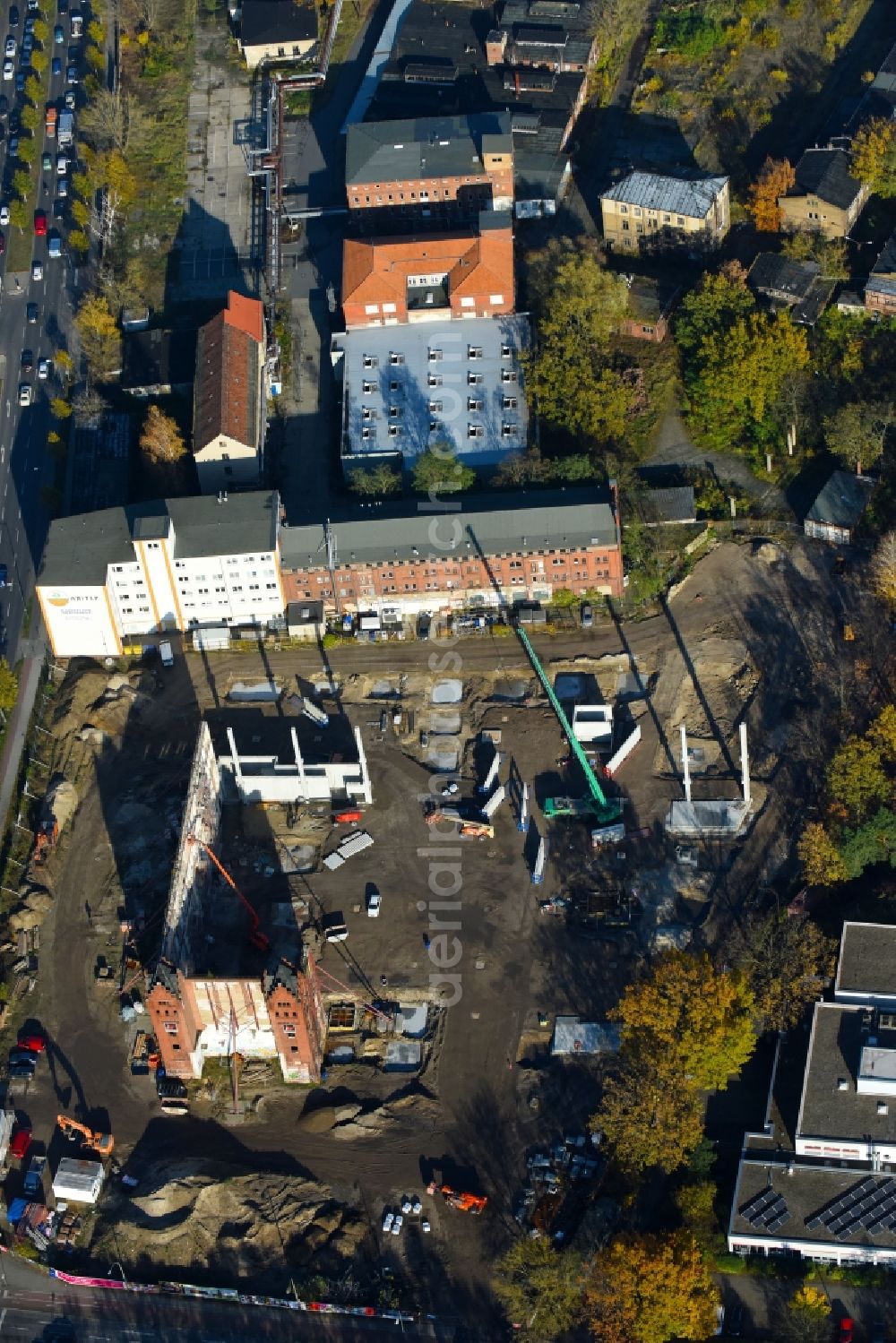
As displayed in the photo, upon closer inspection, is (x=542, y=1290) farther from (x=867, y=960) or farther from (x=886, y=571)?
(x=886, y=571)

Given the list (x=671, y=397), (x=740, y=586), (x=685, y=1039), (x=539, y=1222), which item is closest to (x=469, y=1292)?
(x=539, y=1222)

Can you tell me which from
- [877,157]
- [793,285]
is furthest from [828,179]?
[793,285]

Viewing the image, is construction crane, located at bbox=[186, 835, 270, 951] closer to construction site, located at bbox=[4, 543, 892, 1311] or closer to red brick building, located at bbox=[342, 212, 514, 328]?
construction site, located at bbox=[4, 543, 892, 1311]

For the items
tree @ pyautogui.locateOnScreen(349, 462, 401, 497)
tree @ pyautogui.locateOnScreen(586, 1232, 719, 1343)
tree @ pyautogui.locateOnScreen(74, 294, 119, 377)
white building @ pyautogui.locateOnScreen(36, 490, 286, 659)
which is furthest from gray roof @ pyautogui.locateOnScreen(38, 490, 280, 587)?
tree @ pyautogui.locateOnScreen(586, 1232, 719, 1343)

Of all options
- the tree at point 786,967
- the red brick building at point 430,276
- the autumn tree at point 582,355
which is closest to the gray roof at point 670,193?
the autumn tree at point 582,355

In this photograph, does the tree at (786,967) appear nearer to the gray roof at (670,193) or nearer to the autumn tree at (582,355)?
the autumn tree at (582,355)

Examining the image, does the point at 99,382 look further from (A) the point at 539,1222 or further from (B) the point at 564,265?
(A) the point at 539,1222
